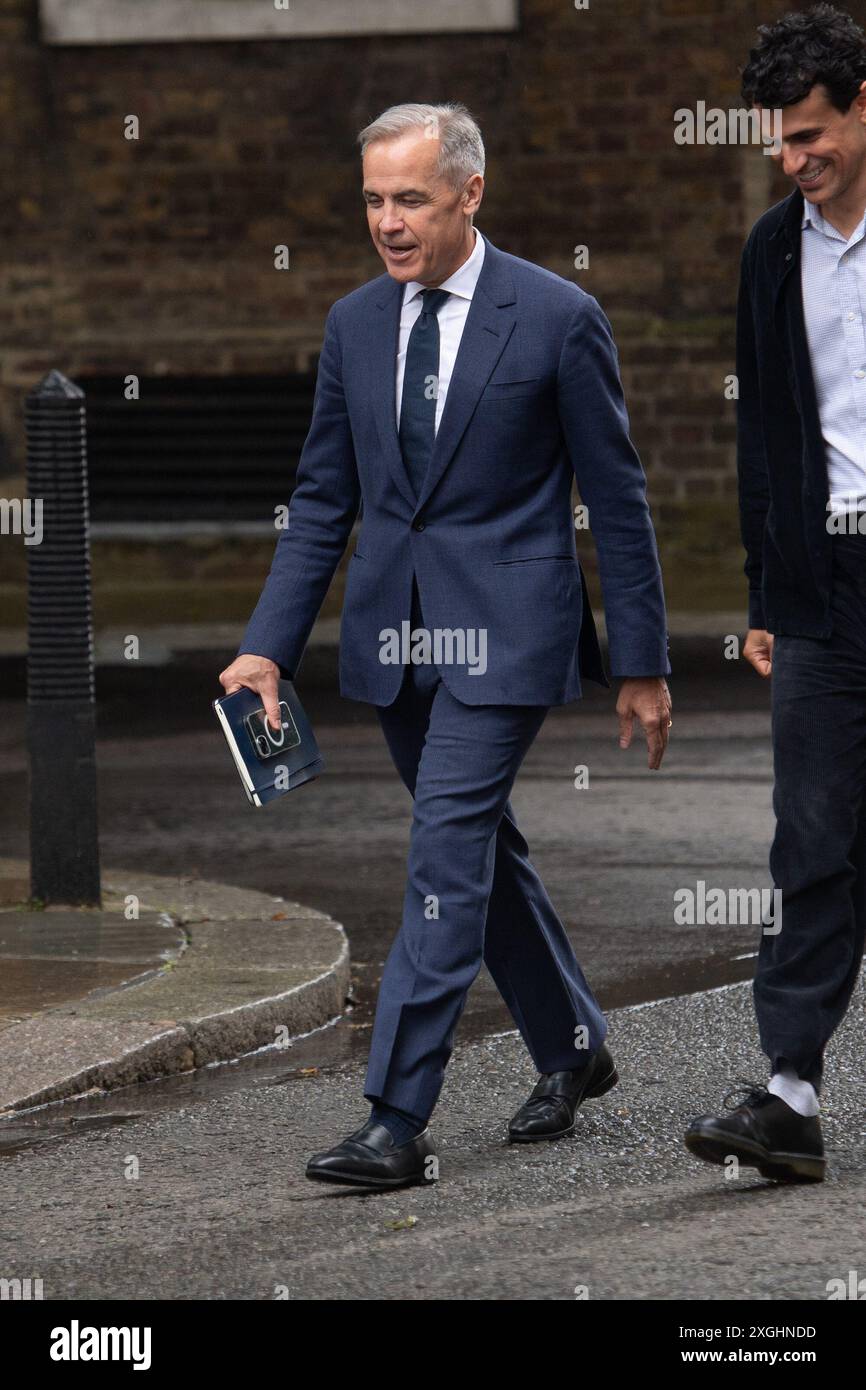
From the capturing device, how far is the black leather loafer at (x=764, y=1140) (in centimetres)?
429

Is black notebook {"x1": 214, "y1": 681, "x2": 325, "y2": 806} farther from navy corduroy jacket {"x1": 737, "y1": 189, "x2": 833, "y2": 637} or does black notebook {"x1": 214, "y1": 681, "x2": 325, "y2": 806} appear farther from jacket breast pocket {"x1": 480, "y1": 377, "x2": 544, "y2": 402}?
navy corduroy jacket {"x1": 737, "y1": 189, "x2": 833, "y2": 637}

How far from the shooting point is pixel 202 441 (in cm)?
1667


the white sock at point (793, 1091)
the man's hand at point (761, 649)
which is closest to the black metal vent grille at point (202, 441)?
the man's hand at point (761, 649)

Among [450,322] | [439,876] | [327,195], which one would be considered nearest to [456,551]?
[450,322]

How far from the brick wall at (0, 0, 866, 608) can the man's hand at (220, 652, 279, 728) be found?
11959 mm

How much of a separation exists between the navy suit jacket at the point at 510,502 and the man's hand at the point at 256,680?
15cm

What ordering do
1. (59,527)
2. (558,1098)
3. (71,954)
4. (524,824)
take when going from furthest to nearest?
1. (524,824)
2. (59,527)
3. (71,954)
4. (558,1098)

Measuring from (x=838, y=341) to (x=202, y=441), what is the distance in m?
12.7

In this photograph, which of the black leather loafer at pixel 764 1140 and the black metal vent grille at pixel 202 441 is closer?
the black leather loafer at pixel 764 1140

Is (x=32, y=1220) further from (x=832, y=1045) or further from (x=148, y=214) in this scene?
(x=148, y=214)

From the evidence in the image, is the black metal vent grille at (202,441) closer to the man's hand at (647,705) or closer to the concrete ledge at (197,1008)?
the concrete ledge at (197,1008)

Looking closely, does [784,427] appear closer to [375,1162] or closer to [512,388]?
[512,388]

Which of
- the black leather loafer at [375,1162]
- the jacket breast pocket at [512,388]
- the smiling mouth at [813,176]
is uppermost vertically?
the smiling mouth at [813,176]
